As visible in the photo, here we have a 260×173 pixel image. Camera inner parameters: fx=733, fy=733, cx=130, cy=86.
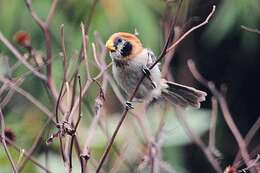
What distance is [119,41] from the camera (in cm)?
250

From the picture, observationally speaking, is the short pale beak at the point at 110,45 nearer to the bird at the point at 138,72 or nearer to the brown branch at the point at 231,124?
the bird at the point at 138,72

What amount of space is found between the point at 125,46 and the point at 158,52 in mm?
1456

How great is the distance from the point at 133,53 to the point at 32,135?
118 centimetres

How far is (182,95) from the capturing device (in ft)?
9.30

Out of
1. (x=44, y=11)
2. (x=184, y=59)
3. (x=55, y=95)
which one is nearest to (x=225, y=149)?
(x=184, y=59)

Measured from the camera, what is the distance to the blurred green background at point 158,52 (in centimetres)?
350

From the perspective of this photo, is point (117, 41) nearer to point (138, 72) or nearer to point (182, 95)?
point (138, 72)

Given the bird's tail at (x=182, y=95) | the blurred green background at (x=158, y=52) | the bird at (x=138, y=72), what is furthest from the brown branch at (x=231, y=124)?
the blurred green background at (x=158, y=52)

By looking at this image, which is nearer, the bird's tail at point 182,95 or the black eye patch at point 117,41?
the black eye patch at point 117,41

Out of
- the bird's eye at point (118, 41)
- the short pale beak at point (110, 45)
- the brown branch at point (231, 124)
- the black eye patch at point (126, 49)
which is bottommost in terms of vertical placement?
the brown branch at point (231, 124)

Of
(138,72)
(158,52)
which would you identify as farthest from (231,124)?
(158,52)

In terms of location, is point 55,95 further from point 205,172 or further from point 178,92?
point 205,172

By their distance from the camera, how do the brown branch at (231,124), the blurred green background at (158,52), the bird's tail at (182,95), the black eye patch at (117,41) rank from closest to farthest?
the brown branch at (231,124) < the black eye patch at (117,41) < the bird's tail at (182,95) < the blurred green background at (158,52)

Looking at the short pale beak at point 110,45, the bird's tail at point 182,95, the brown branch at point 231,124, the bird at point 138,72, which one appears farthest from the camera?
the bird's tail at point 182,95
